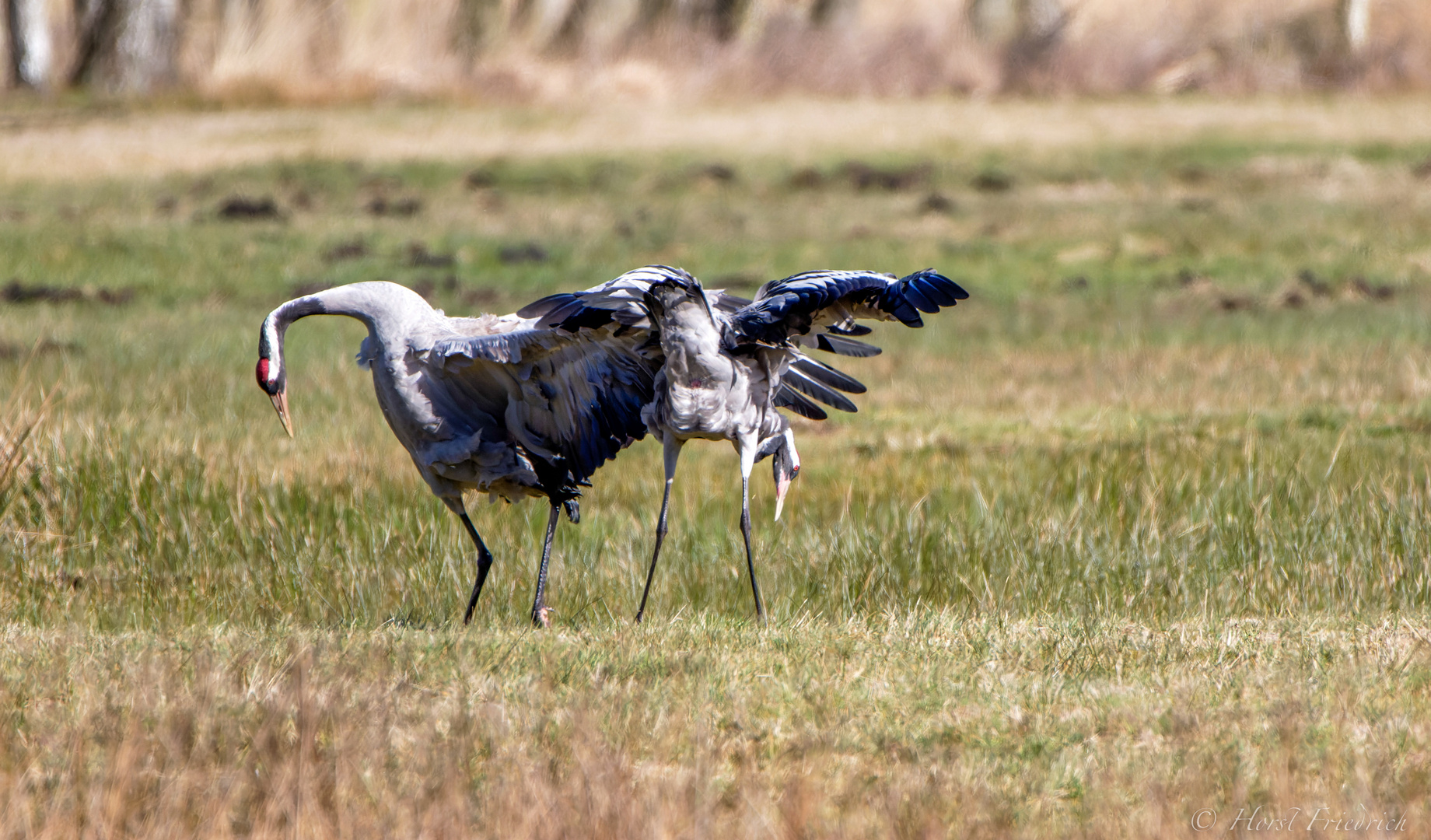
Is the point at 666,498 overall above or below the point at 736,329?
below

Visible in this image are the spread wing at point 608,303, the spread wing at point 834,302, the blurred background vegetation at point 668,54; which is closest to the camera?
the spread wing at point 834,302

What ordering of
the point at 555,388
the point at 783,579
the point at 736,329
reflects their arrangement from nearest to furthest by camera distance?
the point at 736,329 < the point at 555,388 < the point at 783,579

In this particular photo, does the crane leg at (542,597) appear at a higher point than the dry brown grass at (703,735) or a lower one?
higher

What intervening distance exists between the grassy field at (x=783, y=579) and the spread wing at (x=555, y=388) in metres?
0.70

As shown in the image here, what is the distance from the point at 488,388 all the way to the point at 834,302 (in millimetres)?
1424

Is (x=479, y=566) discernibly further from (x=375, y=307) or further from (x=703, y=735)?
(x=703, y=735)

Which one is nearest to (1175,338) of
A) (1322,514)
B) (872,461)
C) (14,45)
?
(872,461)

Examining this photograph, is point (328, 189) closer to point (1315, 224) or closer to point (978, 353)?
point (978, 353)

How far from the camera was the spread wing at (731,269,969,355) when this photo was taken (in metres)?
5.90

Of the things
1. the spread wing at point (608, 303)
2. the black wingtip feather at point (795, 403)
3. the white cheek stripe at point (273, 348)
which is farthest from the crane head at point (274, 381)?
the black wingtip feather at point (795, 403)

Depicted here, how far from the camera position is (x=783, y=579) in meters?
7.41

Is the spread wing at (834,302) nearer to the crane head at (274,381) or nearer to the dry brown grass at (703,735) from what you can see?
the dry brown grass at (703,735)

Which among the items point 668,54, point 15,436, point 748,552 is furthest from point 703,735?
point 668,54

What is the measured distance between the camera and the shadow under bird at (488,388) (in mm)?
6359
